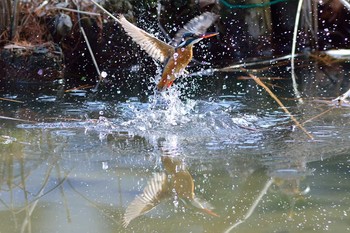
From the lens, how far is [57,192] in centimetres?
287

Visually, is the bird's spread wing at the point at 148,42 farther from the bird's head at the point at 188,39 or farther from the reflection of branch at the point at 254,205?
the reflection of branch at the point at 254,205

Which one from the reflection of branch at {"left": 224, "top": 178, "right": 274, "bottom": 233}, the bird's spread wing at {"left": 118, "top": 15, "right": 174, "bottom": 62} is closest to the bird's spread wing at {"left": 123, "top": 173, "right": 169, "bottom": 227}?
the reflection of branch at {"left": 224, "top": 178, "right": 274, "bottom": 233}

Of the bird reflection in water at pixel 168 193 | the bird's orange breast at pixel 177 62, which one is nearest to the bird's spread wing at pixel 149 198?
the bird reflection in water at pixel 168 193

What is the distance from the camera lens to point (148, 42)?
13.8ft

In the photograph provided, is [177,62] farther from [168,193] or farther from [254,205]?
[254,205]

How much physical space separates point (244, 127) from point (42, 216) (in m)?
1.77

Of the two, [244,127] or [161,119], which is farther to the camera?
[161,119]

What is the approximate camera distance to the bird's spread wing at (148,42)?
13.3 ft

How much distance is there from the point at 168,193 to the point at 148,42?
5.28 ft

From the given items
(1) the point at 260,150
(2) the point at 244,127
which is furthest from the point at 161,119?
(1) the point at 260,150

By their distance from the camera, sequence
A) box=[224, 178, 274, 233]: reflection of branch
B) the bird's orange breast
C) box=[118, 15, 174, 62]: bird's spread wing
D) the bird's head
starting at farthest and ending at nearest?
the bird's orange breast < the bird's head < box=[118, 15, 174, 62]: bird's spread wing < box=[224, 178, 274, 233]: reflection of branch

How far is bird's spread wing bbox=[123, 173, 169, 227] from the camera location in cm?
261

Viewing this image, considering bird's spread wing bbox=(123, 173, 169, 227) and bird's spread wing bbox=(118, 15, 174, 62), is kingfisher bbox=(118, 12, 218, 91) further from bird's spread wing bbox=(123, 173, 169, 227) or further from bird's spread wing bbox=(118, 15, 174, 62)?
bird's spread wing bbox=(123, 173, 169, 227)

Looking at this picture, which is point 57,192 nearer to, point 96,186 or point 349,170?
point 96,186
